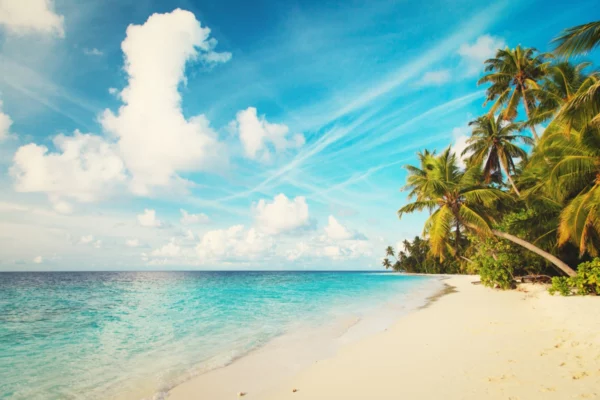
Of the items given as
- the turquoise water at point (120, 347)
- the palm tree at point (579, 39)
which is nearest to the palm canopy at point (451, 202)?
the turquoise water at point (120, 347)

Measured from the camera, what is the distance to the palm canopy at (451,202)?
45.2ft

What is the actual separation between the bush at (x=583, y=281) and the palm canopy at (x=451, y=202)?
10.4ft

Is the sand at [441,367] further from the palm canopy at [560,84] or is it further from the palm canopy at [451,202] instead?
the palm canopy at [560,84]

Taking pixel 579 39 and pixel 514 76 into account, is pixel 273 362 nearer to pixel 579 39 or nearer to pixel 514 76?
pixel 579 39

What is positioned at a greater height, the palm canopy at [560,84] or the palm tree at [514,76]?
the palm tree at [514,76]

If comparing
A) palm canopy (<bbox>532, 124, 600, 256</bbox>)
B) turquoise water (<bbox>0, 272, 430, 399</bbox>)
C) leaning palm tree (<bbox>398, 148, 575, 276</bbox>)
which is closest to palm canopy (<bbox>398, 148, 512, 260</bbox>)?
leaning palm tree (<bbox>398, 148, 575, 276</bbox>)

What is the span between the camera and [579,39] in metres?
6.79

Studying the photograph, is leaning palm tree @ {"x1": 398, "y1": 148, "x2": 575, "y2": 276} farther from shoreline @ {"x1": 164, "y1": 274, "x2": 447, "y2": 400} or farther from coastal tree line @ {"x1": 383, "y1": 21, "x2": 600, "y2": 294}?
shoreline @ {"x1": 164, "y1": 274, "x2": 447, "y2": 400}

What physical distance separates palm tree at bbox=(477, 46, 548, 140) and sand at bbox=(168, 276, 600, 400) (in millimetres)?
14826

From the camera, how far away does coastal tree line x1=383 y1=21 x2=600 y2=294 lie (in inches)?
369

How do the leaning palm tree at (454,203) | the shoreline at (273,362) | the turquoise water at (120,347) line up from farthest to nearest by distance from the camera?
the leaning palm tree at (454,203)
the turquoise water at (120,347)
the shoreline at (273,362)

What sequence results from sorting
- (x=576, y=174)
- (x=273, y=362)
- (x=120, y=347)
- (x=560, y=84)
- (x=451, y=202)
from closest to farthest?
1. (x=273, y=362)
2. (x=120, y=347)
3. (x=576, y=174)
4. (x=560, y=84)
5. (x=451, y=202)

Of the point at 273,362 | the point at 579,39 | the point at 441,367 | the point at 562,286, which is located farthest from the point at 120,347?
the point at 562,286

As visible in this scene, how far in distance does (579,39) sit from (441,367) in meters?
8.02
